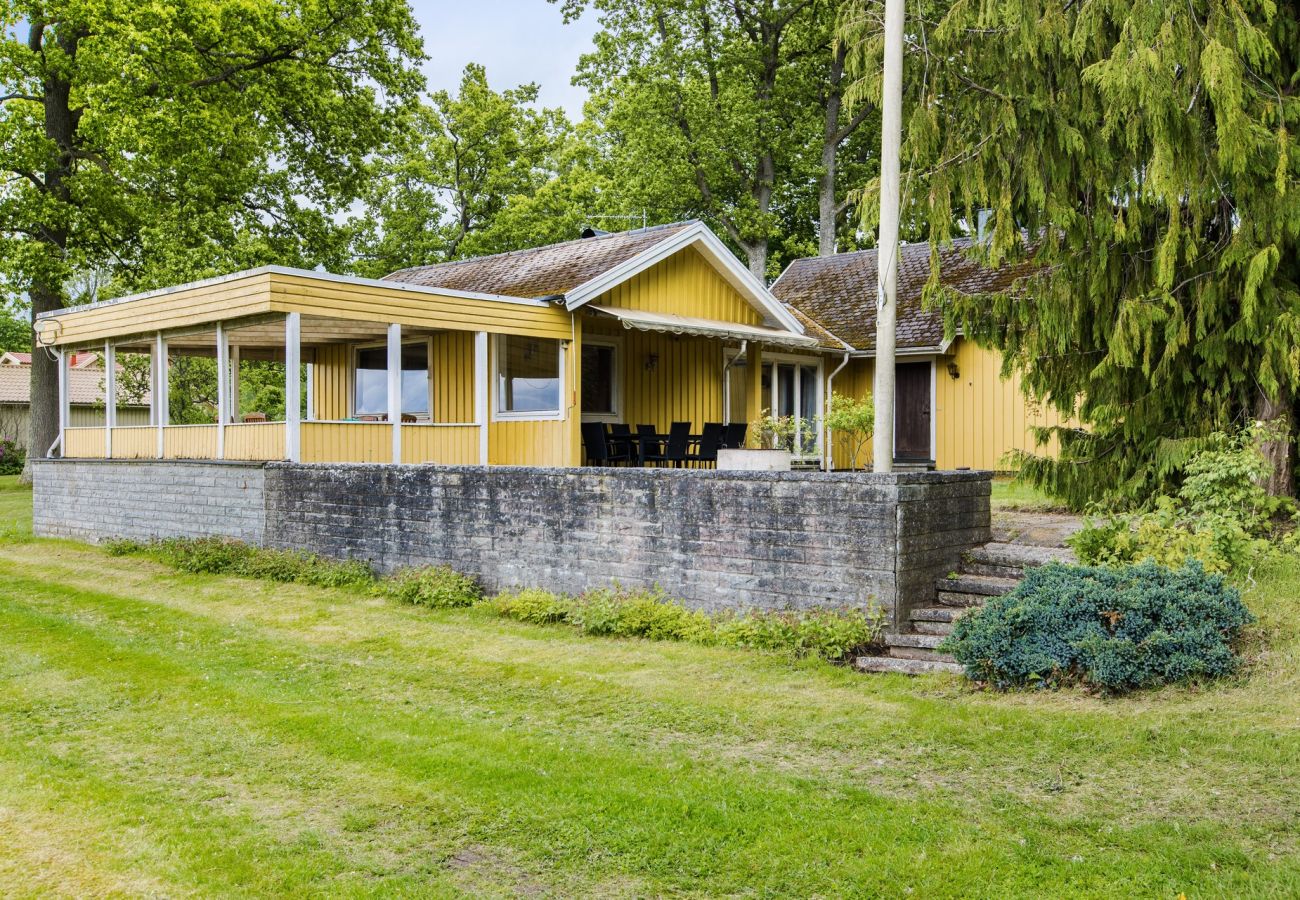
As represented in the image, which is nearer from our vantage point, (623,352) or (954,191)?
(954,191)

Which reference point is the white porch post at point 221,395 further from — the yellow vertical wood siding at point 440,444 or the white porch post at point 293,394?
the yellow vertical wood siding at point 440,444

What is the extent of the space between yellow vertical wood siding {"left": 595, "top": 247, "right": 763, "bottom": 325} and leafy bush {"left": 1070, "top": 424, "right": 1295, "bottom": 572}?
353 inches

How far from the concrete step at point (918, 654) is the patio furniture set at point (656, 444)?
21.7 ft

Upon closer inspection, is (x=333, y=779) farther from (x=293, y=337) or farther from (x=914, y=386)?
(x=914, y=386)

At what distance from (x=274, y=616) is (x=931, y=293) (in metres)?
6.97

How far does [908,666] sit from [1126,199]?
18.2 feet

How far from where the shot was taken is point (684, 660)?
7875 mm

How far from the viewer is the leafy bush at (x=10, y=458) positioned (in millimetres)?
36375

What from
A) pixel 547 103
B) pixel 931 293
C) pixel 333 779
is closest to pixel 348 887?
pixel 333 779

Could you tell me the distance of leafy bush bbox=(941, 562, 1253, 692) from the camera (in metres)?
6.40

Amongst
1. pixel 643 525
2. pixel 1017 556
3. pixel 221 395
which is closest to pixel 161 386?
pixel 221 395

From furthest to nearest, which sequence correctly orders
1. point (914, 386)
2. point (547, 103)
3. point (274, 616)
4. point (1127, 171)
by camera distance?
point (547, 103)
point (914, 386)
point (274, 616)
point (1127, 171)

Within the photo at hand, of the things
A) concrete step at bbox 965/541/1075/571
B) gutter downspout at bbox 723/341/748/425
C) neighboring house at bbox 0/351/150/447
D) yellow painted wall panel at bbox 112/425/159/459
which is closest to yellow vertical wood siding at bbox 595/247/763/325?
gutter downspout at bbox 723/341/748/425

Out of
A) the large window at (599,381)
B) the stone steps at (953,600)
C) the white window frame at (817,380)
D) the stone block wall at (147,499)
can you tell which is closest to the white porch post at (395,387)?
the stone block wall at (147,499)
